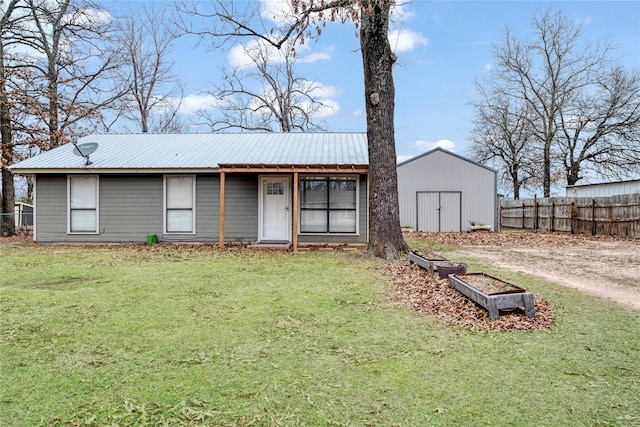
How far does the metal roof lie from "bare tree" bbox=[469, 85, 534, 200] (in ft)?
54.8

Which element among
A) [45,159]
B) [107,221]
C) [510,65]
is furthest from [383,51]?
[510,65]

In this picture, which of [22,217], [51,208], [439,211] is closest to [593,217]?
[439,211]

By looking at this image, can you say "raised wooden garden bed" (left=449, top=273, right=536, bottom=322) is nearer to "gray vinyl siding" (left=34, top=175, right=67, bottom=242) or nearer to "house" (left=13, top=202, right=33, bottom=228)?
"gray vinyl siding" (left=34, top=175, right=67, bottom=242)

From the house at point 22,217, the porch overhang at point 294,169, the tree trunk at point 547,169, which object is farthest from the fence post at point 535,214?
the house at point 22,217

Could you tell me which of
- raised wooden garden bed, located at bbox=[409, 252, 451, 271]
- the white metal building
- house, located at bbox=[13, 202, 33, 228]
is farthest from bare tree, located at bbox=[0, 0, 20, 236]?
the white metal building

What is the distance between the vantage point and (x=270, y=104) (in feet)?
87.6

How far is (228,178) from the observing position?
11.7 metres

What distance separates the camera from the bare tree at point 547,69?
76.1 feet

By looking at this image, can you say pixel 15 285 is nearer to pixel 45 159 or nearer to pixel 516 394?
pixel 516 394

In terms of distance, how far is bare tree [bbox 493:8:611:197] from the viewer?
2320 centimetres

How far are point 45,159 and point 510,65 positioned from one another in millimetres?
25448

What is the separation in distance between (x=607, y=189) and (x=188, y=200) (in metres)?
19.0

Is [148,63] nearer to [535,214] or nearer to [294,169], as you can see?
[294,169]

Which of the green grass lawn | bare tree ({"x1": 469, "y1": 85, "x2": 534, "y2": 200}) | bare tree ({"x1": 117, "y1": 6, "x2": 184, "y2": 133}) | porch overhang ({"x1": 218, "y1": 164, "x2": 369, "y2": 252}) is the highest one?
bare tree ({"x1": 117, "y1": 6, "x2": 184, "y2": 133})
